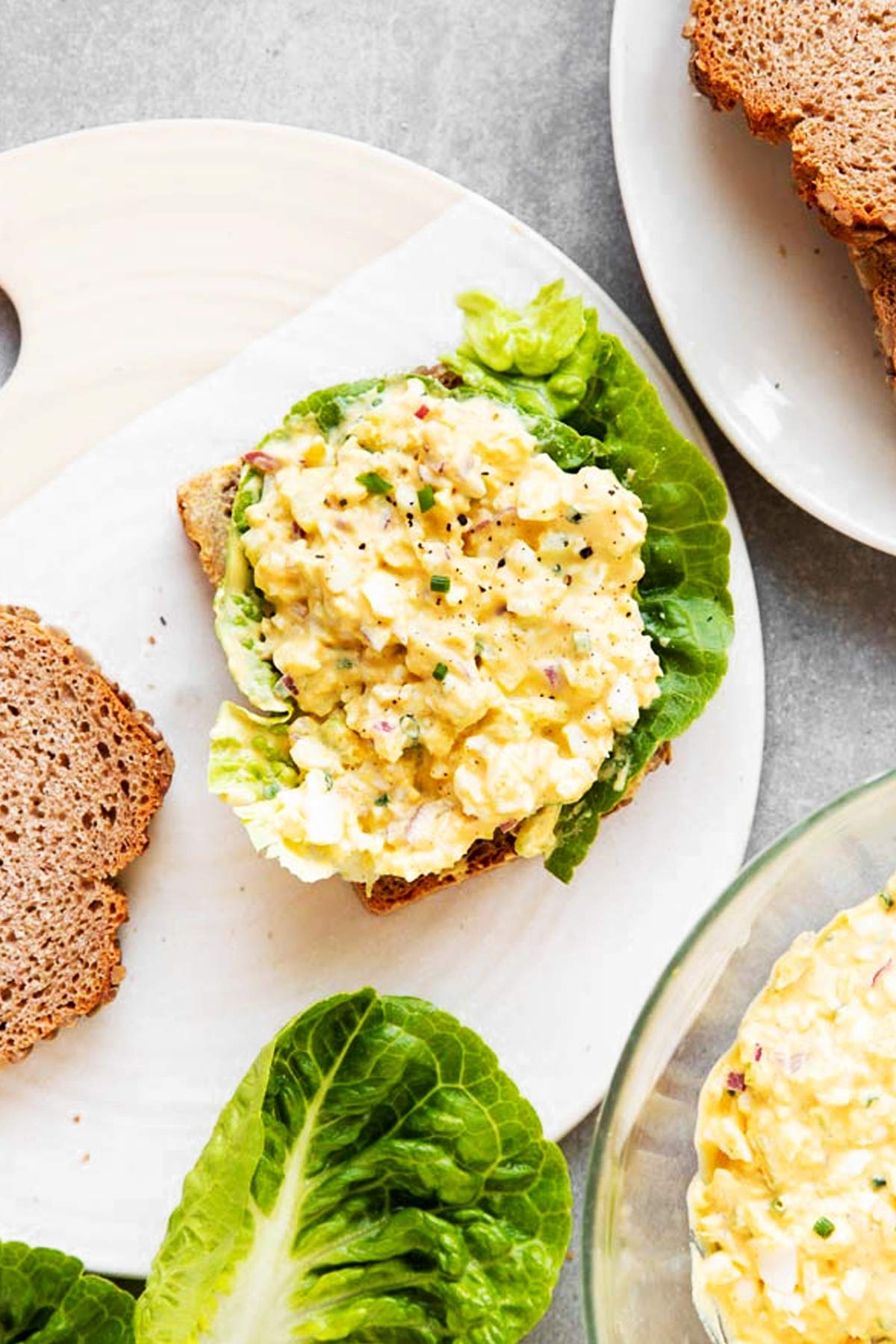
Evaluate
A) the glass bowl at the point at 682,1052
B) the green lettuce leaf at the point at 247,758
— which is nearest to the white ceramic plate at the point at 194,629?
the green lettuce leaf at the point at 247,758

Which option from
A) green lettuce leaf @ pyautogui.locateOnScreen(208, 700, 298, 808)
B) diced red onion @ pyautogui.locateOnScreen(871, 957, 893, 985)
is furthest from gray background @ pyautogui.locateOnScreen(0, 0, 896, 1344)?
green lettuce leaf @ pyautogui.locateOnScreen(208, 700, 298, 808)

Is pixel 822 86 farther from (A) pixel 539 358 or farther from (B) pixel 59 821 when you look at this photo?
(B) pixel 59 821

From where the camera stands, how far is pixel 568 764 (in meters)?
2.70

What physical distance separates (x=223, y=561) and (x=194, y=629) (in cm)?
16

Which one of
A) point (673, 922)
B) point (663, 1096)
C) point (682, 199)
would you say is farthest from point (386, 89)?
point (663, 1096)

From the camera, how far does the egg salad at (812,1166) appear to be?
2449 mm

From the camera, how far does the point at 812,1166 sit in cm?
247

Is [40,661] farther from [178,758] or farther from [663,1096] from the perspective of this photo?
[663,1096]

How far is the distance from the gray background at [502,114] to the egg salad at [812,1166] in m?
0.56

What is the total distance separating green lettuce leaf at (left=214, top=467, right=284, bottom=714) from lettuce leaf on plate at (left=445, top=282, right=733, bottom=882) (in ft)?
1.37

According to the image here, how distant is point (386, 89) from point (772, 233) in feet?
2.30

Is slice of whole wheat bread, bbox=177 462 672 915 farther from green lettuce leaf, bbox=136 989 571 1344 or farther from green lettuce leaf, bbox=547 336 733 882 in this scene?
green lettuce leaf, bbox=136 989 571 1344

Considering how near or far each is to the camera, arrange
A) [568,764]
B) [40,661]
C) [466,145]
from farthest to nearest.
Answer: [466,145], [40,661], [568,764]

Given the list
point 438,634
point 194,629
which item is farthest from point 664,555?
point 194,629
